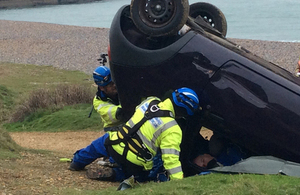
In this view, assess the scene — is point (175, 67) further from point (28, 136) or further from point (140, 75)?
point (28, 136)

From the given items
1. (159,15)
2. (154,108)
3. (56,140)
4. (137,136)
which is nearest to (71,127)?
(56,140)

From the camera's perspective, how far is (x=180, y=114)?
537 cm

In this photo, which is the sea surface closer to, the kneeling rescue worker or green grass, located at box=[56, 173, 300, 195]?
the kneeling rescue worker

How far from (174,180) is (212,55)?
1584 mm

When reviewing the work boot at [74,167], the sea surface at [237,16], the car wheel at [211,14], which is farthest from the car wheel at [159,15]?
the sea surface at [237,16]

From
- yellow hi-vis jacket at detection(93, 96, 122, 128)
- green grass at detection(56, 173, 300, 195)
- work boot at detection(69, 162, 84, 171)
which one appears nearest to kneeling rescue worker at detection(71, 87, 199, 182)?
green grass at detection(56, 173, 300, 195)

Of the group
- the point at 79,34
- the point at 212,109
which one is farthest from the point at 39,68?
the point at 212,109

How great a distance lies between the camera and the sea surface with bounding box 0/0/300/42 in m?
41.5

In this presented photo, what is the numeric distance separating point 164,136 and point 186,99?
1.50 feet

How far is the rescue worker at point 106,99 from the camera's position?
6.84 m

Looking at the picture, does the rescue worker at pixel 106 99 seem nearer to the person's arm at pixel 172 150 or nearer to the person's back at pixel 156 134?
the person's back at pixel 156 134

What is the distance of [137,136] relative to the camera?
543 centimetres

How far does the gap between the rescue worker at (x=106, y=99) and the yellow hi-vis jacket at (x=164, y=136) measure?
1.35 m

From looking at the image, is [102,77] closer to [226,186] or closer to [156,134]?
[156,134]
